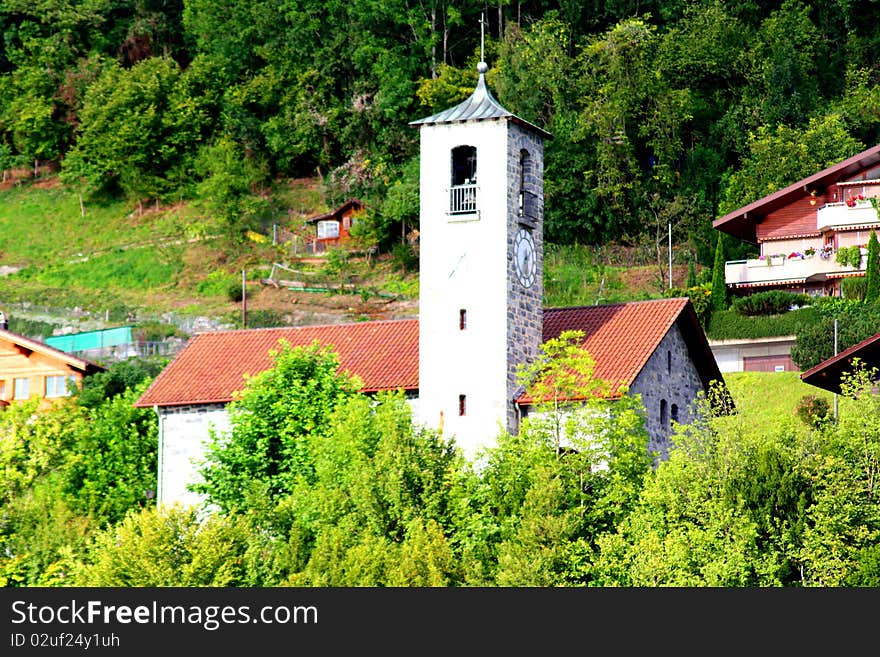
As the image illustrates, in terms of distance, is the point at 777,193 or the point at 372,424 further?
the point at 777,193

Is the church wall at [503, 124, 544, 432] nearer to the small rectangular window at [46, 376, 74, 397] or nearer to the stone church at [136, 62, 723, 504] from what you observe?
the stone church at [136, 62, 723, 504]

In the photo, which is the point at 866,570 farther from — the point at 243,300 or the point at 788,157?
the point at 243,300

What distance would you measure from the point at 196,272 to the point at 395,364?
143 ft

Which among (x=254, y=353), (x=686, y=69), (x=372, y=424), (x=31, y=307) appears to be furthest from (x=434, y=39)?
(x=372, y=424)

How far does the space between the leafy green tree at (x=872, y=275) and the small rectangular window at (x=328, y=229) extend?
30676 mm

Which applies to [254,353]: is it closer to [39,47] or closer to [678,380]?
[678,380]

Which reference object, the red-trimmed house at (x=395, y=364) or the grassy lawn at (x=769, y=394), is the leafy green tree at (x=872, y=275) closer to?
the grassy lawn at (x=769, y=394)

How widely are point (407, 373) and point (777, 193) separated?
1126 inches

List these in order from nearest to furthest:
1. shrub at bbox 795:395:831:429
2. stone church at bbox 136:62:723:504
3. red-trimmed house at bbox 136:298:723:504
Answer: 1. stone church at bbox 136:62:723:504
2. red-trimmed house at bbox 136:298:723:504
3. shrub at bbox 795:395:831:429

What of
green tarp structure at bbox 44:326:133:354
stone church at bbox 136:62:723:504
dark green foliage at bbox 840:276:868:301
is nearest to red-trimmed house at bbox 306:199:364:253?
green tarp structure at bbox 44:326:133:354

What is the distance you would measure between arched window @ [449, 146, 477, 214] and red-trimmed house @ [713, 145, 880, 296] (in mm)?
25619

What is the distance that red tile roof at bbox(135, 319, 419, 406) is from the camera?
219 feet

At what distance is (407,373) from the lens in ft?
216

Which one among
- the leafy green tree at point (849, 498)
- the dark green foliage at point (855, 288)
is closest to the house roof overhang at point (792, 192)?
the dark green foliage at point (855, 288)
